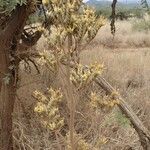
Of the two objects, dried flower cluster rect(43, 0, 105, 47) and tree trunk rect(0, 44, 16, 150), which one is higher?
dried flower cluster rect(43, 0, 105, 47)

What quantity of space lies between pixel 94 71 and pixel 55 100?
0.37 meters

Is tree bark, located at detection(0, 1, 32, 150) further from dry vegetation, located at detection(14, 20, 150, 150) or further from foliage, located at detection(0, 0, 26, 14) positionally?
foliage, located at detection(0, 0, 26, 14)

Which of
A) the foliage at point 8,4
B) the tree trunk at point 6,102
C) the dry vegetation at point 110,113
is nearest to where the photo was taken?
the foliage at point 8,4

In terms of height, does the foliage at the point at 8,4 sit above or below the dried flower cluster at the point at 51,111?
above

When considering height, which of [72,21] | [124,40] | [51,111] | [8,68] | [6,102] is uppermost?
[72,21]

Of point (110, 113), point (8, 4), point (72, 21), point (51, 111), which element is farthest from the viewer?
point (110, 113)

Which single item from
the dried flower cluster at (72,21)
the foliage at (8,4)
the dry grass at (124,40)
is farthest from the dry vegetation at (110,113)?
the dry grass at (124,40)

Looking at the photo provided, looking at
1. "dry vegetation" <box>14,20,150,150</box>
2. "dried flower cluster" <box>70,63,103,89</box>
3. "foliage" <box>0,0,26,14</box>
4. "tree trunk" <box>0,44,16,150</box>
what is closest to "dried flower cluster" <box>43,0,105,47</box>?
"dried flower cluster" <box>70,63,103,89</box>

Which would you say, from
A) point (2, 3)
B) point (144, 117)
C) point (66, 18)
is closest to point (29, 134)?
point (144, 117)

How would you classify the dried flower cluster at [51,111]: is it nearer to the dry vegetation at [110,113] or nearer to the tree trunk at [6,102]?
the dry vegetation at [110,113]

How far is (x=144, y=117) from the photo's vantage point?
9531mm

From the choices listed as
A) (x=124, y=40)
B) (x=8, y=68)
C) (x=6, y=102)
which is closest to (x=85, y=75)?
(x=8, y=68)

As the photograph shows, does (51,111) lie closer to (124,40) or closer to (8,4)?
(8,4)

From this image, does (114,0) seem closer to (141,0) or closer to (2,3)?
(141,0)
